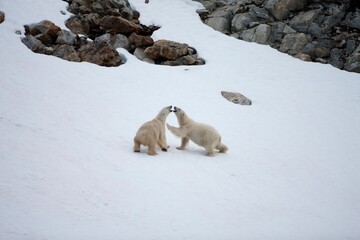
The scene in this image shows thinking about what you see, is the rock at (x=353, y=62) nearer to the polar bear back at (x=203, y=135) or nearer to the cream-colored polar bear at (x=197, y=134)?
the cream-colored polar bear at (x=197, y=134)

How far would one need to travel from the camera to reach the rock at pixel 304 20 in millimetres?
19172

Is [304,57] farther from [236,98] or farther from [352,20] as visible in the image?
[236,98]

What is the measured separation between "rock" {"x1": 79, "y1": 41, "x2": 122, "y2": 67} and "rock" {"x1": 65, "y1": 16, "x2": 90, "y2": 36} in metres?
2.99

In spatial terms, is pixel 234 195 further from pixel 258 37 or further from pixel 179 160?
pixel 258 37

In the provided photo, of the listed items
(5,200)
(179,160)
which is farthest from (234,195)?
(5,200)

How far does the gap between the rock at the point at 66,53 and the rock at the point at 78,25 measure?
2.95 m

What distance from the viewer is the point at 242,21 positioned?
2053cm

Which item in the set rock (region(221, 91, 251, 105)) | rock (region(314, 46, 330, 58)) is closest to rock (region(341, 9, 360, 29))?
rock (region(314, 46, 330, 58))

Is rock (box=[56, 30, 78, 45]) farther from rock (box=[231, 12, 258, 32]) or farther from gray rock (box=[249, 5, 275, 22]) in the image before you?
gray rock (box=[249, 5, 275, 22])

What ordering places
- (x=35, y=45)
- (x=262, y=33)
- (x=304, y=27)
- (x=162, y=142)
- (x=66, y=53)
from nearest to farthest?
(x=162, y=142)
(x=35, y=45)
(x=66, y=53)
(x=304, y=27)
(x=262, y=33)

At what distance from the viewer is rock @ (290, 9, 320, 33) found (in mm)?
19172

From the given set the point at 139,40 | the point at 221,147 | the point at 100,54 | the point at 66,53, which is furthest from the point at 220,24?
the point at 221,147

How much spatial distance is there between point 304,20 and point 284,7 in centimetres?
193

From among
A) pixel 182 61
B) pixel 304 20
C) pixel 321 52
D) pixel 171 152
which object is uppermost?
pixel 304 20
